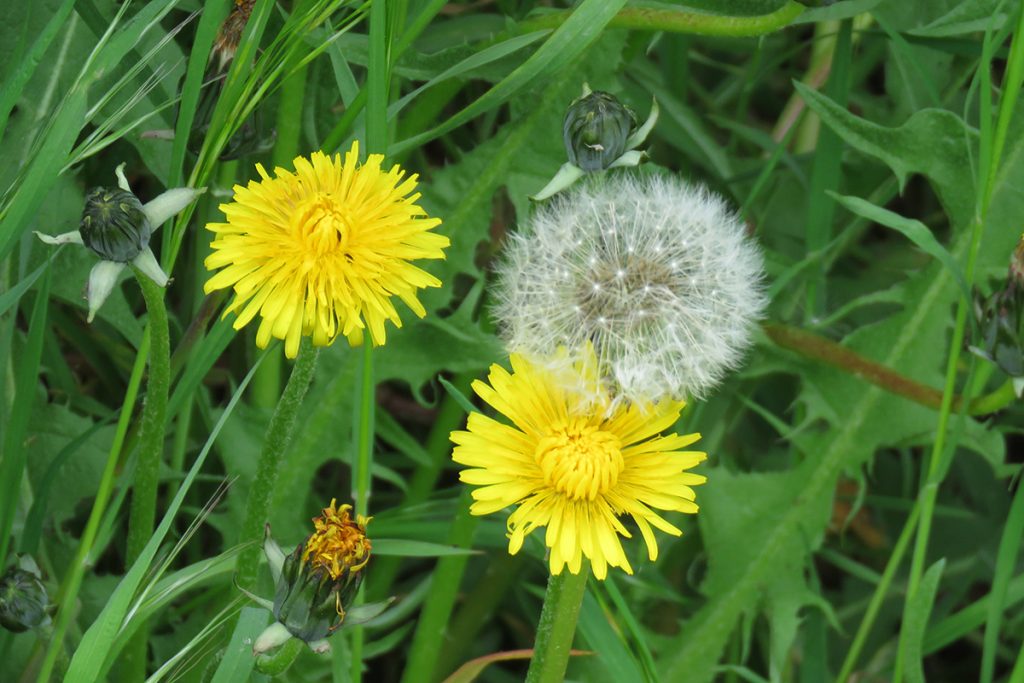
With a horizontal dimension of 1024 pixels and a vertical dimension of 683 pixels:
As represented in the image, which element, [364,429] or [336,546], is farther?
[364,429]

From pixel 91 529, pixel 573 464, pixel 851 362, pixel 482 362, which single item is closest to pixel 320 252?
pixel 573 464

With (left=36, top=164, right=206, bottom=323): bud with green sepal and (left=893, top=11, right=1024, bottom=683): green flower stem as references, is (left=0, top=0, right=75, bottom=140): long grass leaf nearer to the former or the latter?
(left=36, top=164, right=206, bottom=323): bud with green sepal

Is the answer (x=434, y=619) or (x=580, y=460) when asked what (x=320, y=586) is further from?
(x=434, y=619)

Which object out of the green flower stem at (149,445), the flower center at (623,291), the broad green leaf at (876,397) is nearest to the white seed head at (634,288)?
the flower center at (623,291)

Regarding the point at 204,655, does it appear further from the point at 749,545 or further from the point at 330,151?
the point at 749,545

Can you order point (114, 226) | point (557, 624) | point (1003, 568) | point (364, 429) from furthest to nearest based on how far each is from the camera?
point (1003, 568) → point (364, 429) → point (557, 624) → point (114, 226)

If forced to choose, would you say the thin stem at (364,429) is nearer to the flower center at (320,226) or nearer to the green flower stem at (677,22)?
the flower center at (320,226)
